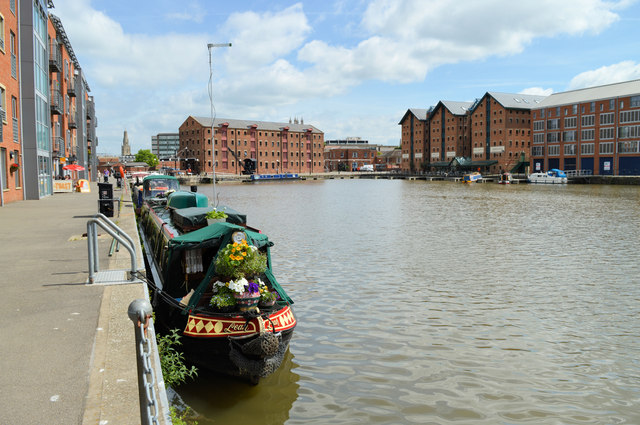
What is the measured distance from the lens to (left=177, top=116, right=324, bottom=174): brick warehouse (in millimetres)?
135375

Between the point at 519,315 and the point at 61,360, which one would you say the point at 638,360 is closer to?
the point at 519,315

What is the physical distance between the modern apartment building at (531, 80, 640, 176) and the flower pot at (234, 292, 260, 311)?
3659 inches

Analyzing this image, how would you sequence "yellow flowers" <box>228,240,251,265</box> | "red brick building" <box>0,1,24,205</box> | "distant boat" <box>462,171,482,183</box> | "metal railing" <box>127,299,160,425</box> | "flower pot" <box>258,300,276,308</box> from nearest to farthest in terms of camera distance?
Result: "metal railing" <box>127,299,160,425</box>
"yellow flowers" <box>228,240,251,265</box>
"flower pot" <box>258,300,276,308</box>
"red brick building" <box>0,1,24,205</box>
"distant boat" <box>462,171,482,183</box>

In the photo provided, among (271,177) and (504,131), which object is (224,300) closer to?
(504,131)

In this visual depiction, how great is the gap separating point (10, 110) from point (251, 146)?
117m

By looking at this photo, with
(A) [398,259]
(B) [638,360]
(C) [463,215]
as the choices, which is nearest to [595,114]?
(C) [463,215]

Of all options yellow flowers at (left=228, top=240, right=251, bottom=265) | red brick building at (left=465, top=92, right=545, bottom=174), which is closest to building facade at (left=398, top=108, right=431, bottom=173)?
red brick building at (left=465, top=92, right=545, bottom=174)

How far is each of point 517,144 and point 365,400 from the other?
117815mm

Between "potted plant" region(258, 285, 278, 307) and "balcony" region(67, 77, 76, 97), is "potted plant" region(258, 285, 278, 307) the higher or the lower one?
the lower one

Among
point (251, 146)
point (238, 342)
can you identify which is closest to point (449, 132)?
point (251, 146)

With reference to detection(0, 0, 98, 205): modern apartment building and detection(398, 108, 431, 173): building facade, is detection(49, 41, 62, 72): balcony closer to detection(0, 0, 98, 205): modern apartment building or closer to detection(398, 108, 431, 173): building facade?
detection(0, 0, 98, 205): modern apartment building

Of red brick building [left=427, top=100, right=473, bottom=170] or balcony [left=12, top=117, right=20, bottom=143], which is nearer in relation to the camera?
balcony [left=12, top=117, right=20, bottom=143]

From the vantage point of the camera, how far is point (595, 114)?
92.4 metres

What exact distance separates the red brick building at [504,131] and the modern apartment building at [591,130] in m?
10.2
